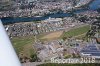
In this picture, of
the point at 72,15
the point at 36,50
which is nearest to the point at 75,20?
the point at 72,15

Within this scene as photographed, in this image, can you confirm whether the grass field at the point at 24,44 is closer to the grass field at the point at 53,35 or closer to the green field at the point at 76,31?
the grass field at the point at 53,35

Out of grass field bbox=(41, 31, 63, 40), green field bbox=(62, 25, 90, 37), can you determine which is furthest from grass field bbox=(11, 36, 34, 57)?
green field bbox=(62, 25, 90, 37)

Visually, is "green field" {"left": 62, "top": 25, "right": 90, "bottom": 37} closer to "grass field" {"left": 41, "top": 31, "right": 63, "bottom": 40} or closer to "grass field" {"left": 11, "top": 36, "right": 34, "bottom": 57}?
"grass field" {"left": 41, "top": 31, "right": 63, "bottom": 40}

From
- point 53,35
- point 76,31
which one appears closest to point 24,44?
point 53,35

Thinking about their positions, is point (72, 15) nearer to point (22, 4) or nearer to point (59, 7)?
point (59, 7)

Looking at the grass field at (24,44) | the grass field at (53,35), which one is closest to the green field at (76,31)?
the grass field at (53,35)

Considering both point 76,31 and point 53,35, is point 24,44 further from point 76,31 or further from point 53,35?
point 76,31

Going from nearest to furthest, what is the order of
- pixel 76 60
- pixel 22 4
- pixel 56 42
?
1. pixel 76 60
2. pixel 56 42
3. pixel 22 4

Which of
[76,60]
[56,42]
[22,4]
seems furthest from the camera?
[22,4]
